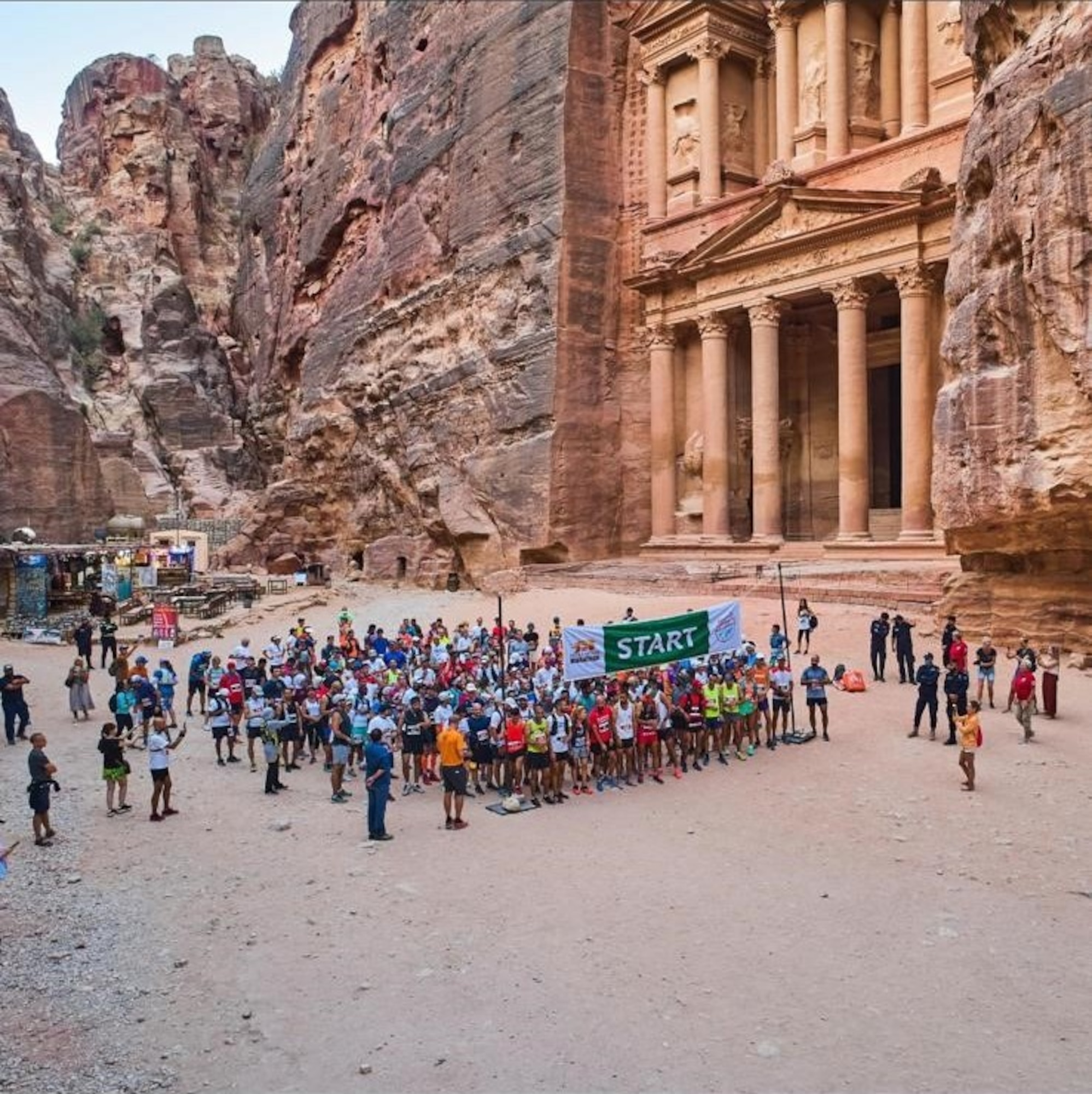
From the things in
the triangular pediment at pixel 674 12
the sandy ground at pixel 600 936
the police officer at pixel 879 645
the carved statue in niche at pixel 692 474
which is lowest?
the sandy ground at pixel 600 936

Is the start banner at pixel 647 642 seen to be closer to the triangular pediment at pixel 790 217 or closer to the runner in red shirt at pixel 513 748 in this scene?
the runner in red shirt at pixel 513 748

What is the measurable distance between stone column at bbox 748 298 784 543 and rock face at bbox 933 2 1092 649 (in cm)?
1315

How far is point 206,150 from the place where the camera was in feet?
291

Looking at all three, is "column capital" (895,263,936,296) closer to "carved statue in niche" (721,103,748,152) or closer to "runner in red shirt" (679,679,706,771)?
"carved statue in niche" (721,103,748,152)

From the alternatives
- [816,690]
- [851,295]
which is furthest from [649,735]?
[851,295]

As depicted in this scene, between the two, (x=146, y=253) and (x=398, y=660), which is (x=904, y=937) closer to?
(x=398, y=660)

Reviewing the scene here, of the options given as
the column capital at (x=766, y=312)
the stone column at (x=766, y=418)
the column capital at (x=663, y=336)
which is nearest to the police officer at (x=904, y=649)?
the stone column at (x=766, y=418)

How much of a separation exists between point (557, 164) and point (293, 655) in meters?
24.4

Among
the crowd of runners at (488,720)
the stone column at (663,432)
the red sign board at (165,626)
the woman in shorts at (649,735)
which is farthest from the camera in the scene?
the stone column at (663,432)

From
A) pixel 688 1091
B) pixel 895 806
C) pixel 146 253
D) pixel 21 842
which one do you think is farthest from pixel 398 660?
pixel 146 253

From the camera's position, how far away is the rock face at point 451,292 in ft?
119

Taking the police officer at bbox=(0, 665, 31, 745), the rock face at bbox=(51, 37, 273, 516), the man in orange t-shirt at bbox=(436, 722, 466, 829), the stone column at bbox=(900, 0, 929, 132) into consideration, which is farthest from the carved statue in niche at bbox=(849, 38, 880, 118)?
the rock face at bbox=(51, 37, 273, 516)

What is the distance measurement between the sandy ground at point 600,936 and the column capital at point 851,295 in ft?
68.4

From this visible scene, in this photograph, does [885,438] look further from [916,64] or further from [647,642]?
[647,642]
